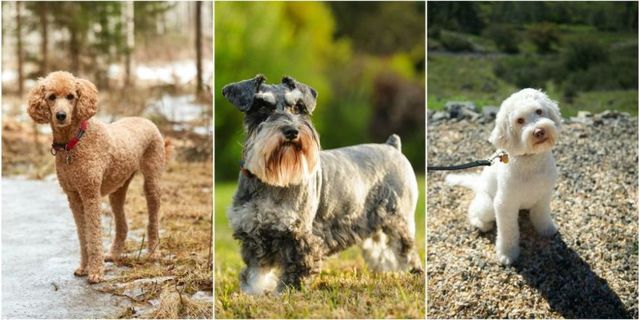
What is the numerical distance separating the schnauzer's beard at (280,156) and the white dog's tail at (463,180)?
1.28 meters

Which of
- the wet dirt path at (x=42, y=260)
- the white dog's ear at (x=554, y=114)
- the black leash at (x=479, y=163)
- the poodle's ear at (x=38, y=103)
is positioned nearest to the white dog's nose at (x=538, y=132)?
the white dog's ear at (x=554, y=114)

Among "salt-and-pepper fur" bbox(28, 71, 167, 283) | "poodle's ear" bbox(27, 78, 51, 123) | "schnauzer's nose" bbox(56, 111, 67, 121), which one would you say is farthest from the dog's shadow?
"poodle's ear" bbox(27, 78, 51, 123)

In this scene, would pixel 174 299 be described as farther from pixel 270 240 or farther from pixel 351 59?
pixel 351 59

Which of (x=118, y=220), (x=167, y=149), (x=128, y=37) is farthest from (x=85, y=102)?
(x=128, y=37)

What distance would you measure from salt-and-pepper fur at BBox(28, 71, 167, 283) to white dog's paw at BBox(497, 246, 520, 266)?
2159 mm

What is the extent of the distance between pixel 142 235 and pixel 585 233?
2790mm

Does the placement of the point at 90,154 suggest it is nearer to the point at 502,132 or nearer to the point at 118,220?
the point at 118,220

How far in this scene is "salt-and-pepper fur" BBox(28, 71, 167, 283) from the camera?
420 cm

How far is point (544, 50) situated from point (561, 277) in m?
1.77

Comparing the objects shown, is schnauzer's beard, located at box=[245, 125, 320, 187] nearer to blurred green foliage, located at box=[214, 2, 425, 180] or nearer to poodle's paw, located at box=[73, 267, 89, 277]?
blurred green foliage, located at box=[214, 2, 425, 180]

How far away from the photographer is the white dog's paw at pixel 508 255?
15.2 ft

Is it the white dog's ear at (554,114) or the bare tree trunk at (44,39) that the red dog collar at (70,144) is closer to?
the bare tree trunk at (44,39)

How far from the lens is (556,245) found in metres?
4.73

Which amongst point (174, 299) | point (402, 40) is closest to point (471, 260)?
point (402, 40)
